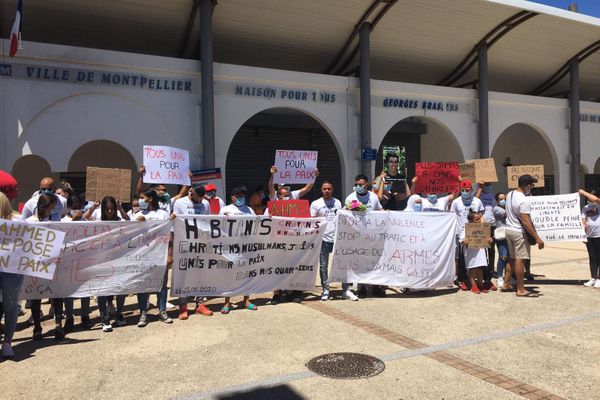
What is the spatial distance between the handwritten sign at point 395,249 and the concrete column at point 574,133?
1359 centimetres

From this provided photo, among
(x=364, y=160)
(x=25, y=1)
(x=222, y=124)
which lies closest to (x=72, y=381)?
(x=222, y=124)

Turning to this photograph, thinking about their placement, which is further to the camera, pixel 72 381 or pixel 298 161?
pixel 298 161

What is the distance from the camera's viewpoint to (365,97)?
47.2 feet

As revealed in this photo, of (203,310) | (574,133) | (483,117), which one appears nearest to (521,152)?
A: (574,133)

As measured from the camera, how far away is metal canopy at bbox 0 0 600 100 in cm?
1204

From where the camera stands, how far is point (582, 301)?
6.98 m

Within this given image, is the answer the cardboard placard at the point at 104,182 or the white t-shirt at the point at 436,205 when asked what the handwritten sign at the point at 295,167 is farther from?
the cardboard placard at the point at 104,182

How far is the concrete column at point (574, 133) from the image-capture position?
1828cm

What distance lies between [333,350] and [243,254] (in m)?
2.23

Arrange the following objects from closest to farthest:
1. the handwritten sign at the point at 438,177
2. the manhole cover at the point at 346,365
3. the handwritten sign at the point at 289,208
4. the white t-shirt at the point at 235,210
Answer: the manhole cover at the point at 346,365, the white t-shirt at the point at 235,210, the handwritten sign at the point at 289,208, the handwritten sign at the point at 438,177

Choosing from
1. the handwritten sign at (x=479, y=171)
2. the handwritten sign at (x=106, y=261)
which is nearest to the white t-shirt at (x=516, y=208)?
the handwritten sign at (x=479, y=171)

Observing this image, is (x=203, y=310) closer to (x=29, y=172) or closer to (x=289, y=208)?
(x=289, y=208)

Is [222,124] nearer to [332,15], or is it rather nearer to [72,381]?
[332,15]

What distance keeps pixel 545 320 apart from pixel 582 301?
1.45 metres
